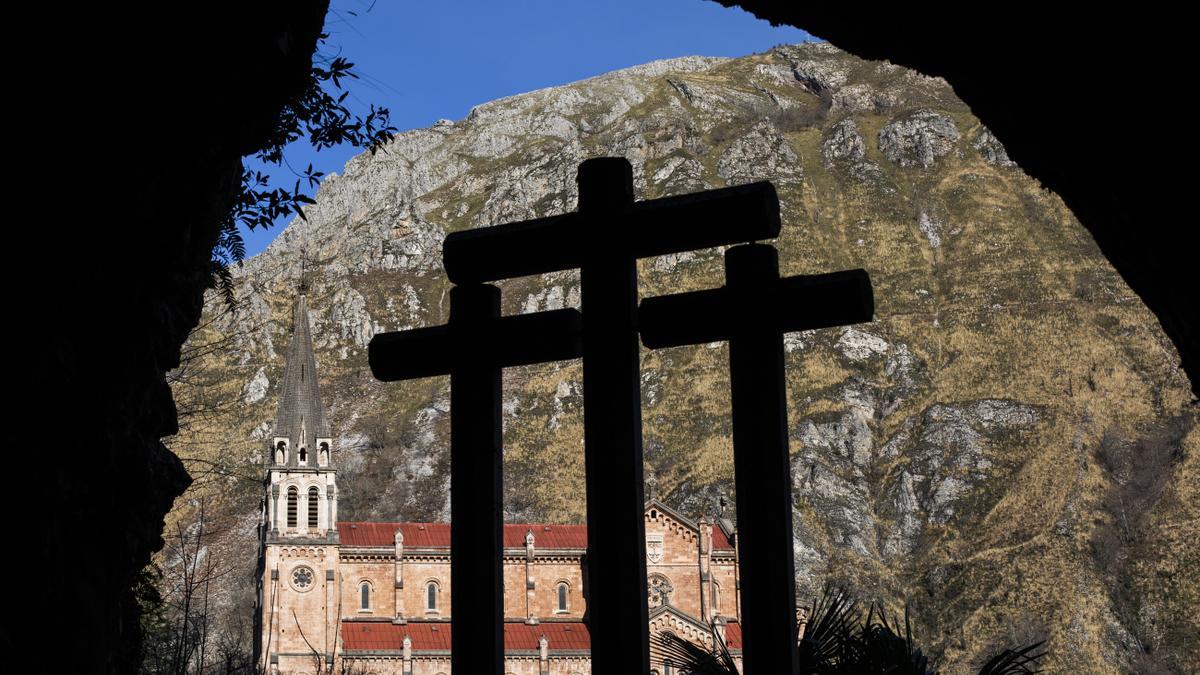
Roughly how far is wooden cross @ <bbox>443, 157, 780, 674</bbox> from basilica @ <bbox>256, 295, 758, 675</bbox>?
56.4m

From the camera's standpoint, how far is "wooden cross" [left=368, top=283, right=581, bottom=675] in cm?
368

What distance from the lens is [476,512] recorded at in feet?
12.1

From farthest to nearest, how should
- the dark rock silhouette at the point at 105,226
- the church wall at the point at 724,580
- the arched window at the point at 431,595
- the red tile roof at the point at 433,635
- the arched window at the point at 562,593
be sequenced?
the arched window at the point at 562,593 → the arched window at the point at 431,595 → the church wall at the point at 724,580 → the red tile roof at the point at 433,635 → the dark rock silhouette at the point at 105,226

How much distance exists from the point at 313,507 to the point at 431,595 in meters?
7.52

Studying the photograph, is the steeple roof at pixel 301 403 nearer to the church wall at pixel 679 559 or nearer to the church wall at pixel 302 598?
the church wall at pixel 302 598

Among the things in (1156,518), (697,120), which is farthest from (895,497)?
(697,120)

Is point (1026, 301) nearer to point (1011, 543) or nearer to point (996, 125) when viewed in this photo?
point (1011, 543)

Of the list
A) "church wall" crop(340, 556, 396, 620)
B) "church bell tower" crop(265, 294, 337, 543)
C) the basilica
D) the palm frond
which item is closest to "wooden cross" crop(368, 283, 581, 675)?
the palm frond

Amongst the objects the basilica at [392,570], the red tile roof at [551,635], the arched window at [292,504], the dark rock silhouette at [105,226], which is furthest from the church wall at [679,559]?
the dark rock silhouette at [105,226]

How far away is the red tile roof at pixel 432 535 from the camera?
62.6m

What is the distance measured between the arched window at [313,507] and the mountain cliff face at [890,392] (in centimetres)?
605

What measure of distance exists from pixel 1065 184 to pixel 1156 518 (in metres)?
84.9

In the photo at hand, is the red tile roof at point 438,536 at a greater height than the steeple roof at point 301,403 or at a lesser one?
lesser

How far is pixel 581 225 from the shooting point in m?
3.67
